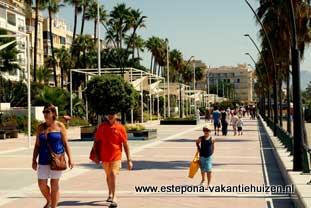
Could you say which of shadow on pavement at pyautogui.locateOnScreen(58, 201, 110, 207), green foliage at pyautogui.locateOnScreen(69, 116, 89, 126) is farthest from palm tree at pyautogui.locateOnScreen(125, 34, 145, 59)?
shadow on pavement at pyautogui.locateOnScreen(58, 201, 110, 207)

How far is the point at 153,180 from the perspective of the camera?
13.7 m

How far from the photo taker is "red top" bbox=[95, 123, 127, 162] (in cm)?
991

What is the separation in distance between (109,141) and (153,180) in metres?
3.99

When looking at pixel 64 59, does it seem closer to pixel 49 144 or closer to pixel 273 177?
pixel 273 177

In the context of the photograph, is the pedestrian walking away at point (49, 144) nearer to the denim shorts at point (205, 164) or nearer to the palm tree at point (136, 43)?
the denim shorts at point (205, 164)

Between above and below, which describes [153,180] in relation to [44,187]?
below

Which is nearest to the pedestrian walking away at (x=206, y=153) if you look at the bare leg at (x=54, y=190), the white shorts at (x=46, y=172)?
the bare leg at (x=54, y=190)

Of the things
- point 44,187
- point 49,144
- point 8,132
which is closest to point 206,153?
point 44,187

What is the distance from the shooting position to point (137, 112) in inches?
2280

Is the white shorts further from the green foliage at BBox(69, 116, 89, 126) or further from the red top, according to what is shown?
the green foliage at BBox(69, 116, 89, 126)

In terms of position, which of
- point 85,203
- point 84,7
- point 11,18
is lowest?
point 85,203

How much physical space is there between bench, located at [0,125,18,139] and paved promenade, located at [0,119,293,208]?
12086 millimetres

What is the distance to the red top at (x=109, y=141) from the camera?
9.91 metres

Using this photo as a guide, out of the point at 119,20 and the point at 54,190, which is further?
the point at 119,20
